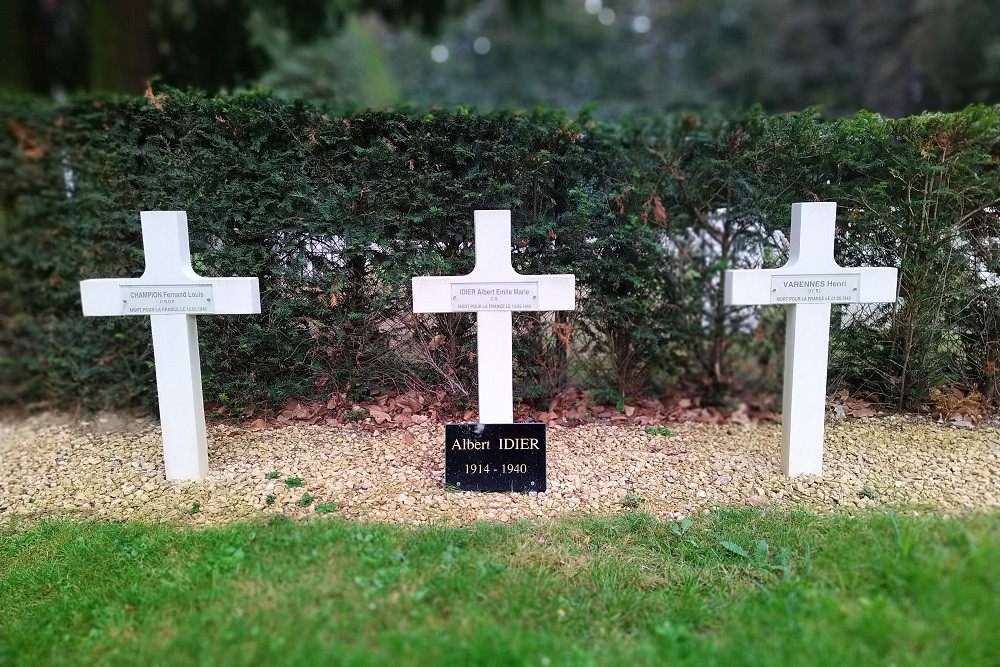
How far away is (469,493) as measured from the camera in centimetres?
328

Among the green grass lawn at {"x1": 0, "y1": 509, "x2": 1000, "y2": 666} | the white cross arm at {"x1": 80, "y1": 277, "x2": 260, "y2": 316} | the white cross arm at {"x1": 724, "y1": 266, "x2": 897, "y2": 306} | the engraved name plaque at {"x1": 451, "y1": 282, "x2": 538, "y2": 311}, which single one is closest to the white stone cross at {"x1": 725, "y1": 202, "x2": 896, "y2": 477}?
the white cross arm at {"x1": 724, "y1": 266, "x2": 897, "y2": 306}

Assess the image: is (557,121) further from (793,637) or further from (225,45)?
(225,45)

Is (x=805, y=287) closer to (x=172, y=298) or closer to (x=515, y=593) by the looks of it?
(x=515, y=593)

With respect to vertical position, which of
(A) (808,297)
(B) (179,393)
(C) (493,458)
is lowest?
(C) (493,458)

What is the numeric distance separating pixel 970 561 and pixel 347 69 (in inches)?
515

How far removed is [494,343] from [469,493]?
0.84 meters

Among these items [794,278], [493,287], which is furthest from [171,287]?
[794,278]

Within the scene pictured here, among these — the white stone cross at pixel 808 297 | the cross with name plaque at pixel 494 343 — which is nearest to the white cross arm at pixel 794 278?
the white stone cross at pixel 808 297

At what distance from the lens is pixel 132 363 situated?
175 inches

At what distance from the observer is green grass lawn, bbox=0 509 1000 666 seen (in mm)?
2062

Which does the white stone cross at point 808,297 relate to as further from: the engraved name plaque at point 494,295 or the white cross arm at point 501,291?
the engraved name plaque at point 494,295

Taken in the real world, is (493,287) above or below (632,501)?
above

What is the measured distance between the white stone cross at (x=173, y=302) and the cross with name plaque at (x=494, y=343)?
3.73 feet

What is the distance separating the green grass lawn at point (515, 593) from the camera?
6.77 ft
